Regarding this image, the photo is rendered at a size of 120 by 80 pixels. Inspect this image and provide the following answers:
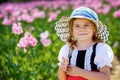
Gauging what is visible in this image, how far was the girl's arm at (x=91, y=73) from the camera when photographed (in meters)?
3.68

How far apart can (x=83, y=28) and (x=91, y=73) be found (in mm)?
355

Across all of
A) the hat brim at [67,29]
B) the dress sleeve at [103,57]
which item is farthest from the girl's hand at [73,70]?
the hat brim at [67,29]

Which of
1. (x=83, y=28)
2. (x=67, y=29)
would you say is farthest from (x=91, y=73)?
(x=67, y=29)

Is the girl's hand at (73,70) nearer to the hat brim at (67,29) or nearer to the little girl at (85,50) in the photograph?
the little girl at (85,50)

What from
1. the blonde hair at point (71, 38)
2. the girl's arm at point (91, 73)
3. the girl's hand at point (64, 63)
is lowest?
the girl's arm at point (91, 73)

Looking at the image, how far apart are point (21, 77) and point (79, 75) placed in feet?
4.88

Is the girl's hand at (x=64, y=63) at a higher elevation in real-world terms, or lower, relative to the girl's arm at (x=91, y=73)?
higher

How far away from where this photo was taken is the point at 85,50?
150 inches

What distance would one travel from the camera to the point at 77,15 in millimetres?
3717

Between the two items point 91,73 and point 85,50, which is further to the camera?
point 85,50

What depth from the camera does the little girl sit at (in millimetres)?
3703

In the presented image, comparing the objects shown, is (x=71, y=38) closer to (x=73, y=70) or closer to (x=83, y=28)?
(x=83, y=28)

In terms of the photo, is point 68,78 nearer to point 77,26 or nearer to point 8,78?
point 77,26

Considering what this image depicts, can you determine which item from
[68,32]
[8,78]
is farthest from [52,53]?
[68,32]
